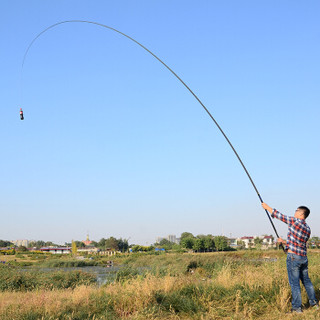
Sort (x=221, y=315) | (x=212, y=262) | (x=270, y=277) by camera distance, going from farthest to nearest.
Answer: (x=212, y=262) → (x=270, y=277) → (x=221, y=315)

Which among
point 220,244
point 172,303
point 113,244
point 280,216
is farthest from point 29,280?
point 113,244

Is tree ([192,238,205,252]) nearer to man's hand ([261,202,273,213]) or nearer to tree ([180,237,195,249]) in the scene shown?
tree ([180,237,195,249])

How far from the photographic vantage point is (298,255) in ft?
22.0

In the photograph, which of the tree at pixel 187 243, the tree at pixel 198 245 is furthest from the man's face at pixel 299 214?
the tree at pixel 187 243

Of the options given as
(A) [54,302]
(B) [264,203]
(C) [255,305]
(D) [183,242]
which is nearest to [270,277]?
(C) [255,305]

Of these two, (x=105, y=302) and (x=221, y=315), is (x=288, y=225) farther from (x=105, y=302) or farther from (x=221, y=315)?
(x=105, y=302)

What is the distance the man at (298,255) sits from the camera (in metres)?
6.70

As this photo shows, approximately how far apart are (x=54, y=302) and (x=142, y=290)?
160cm

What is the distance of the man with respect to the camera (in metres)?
6.70

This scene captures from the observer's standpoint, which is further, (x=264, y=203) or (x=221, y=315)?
(x=264, y=203)

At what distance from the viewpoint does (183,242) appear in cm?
11844

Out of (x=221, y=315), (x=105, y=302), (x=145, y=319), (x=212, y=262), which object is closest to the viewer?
(x=145, y=319)

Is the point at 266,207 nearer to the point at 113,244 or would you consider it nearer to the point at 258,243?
the point at 258,243

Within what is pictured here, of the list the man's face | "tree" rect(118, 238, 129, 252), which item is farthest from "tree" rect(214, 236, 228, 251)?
the man's face
